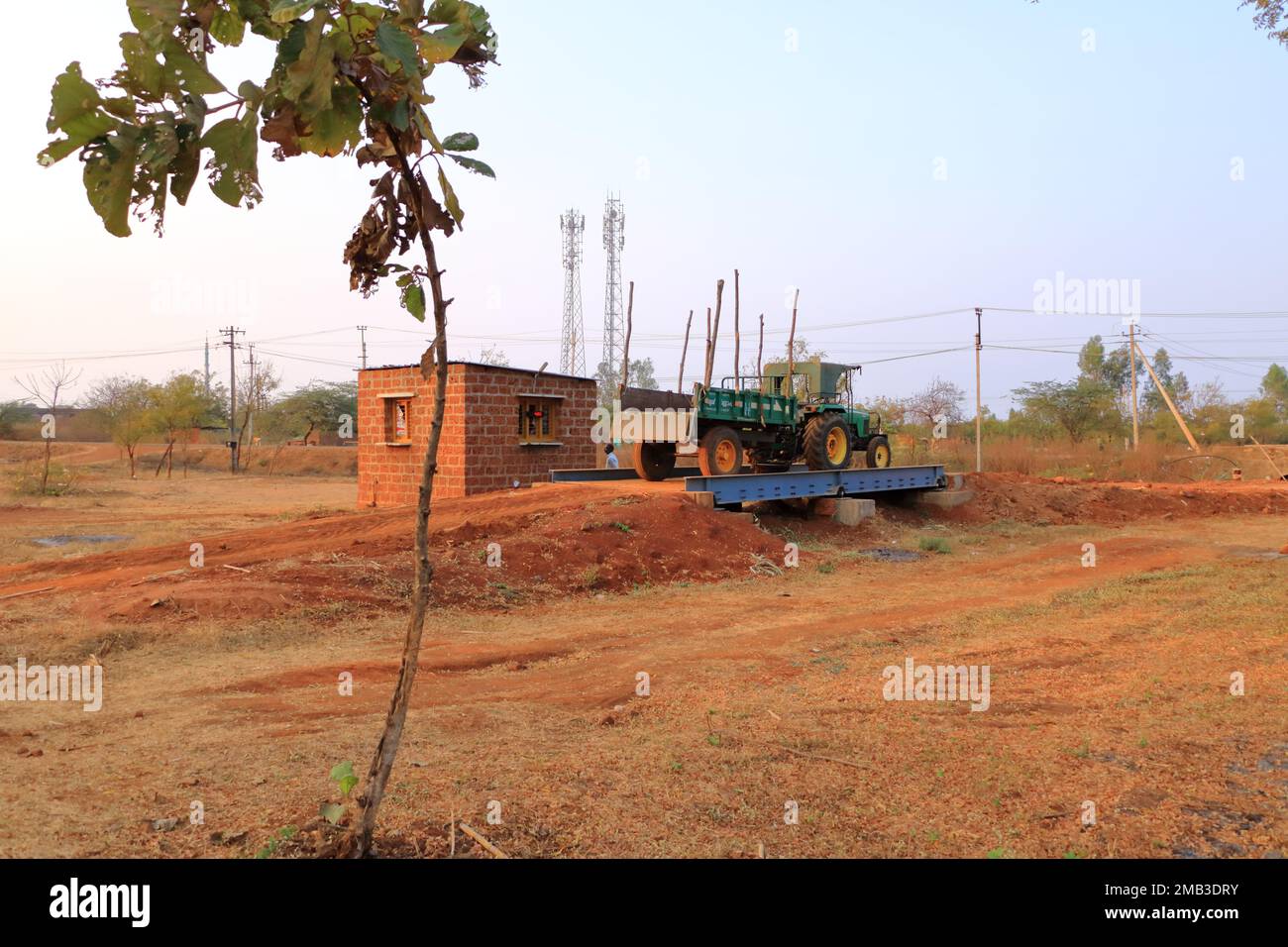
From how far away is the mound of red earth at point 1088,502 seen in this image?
2183cm

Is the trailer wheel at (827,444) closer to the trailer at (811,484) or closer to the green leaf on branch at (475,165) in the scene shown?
the trailer at (811,484)

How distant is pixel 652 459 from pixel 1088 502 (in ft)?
37.2

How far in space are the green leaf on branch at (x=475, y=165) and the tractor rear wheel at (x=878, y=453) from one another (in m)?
19.1

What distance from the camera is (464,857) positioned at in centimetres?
377

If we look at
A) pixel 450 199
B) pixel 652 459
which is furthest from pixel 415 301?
pixel 652 459

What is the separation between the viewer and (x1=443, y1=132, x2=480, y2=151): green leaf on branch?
11.1 feet

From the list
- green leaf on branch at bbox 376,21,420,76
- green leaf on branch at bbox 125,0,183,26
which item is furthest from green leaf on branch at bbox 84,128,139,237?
green leaf on branch at bbox 376,21,420,76

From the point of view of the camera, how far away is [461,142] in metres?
3.39

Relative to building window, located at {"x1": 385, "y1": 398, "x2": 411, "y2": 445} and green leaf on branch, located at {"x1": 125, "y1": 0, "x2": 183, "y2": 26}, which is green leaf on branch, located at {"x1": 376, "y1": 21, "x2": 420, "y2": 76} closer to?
green leaf on branch, located at {"x1": 125, "y1": 0, "x2": 183, "y2": 26}

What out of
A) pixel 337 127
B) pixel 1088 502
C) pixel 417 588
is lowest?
pixel 1088 502

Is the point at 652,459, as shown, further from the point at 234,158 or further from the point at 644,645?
the point at 234,158

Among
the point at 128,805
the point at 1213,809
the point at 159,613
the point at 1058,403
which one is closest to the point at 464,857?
the point at 128,805

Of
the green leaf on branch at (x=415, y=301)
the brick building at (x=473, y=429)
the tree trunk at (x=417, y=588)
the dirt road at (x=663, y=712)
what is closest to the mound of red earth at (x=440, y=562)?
the dirt road at (x=663, y=712)

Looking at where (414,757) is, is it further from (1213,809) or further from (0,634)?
(0,634)
